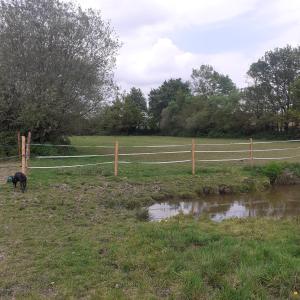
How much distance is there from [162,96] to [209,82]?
853cm

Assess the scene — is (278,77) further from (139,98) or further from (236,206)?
(236,206)

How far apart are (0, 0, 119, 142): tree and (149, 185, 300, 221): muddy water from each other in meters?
10.6

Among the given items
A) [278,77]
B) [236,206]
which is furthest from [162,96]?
[236,206]

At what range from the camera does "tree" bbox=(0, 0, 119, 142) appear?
62.5ft

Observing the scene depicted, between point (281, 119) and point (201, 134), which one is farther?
point (201, 134)

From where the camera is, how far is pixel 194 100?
60156 mm

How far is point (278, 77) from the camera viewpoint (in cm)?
4919

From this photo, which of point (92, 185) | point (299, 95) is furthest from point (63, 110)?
point (299, 95)

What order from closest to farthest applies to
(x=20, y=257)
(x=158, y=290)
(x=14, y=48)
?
(x=158, y=290) < (x=20, y=257) < (x=14, y=48)

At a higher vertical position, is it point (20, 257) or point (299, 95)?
point (299, 95)

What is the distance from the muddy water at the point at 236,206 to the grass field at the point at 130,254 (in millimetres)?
1063

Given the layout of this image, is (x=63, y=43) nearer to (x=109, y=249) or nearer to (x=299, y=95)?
(x=109, y=249)

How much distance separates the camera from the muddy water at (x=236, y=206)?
9367 mm

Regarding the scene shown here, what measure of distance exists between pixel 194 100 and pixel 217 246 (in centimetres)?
5536
